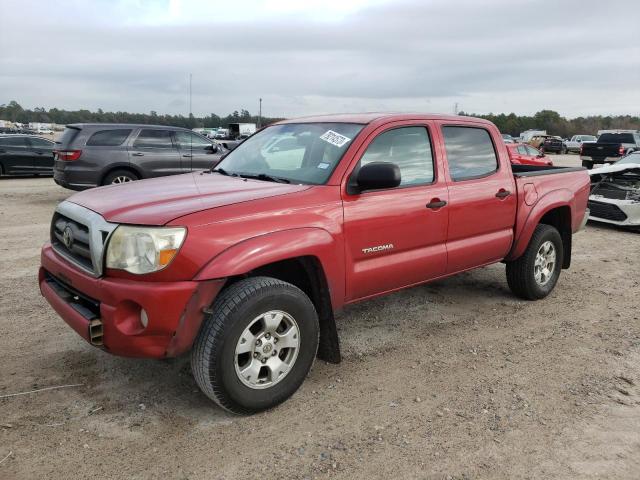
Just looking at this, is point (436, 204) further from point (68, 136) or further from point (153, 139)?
point (68, 136)

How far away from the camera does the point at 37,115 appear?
98938mm

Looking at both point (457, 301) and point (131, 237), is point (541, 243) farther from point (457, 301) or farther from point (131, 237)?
point (131, 237)

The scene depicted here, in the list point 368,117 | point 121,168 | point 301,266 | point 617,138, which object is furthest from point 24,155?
point 617,138

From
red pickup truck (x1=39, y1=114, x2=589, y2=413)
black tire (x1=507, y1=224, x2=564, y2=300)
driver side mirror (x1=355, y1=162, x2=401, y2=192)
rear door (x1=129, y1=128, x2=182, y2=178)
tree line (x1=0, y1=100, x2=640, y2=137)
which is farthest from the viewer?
tree line (x1=0, y1=100, x2=640, y2=137)

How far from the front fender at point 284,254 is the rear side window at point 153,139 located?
8627mm

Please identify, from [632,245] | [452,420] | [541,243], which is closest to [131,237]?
[452,420]

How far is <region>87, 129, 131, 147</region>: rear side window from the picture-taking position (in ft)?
34.3

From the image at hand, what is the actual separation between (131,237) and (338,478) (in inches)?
64.3

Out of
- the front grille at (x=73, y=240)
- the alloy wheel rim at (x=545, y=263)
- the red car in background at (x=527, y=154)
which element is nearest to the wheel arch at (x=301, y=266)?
the front grille at (x=73, y=240)

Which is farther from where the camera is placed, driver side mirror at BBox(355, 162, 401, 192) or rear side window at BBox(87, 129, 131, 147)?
rear side window at BBox(87, 129, 131, 147)

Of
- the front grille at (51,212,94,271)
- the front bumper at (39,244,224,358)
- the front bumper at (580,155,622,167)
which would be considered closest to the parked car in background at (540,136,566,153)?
the front bumper at (580,155,622,167)

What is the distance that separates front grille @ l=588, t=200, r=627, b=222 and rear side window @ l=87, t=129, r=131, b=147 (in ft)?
30.4

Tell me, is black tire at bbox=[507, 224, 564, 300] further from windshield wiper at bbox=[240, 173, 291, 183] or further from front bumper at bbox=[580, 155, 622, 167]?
front bumper at bbox=[580, 155, 622, 167]

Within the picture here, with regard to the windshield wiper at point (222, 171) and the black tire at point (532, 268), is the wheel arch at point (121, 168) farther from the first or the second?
the black tire at point (532, 268)
